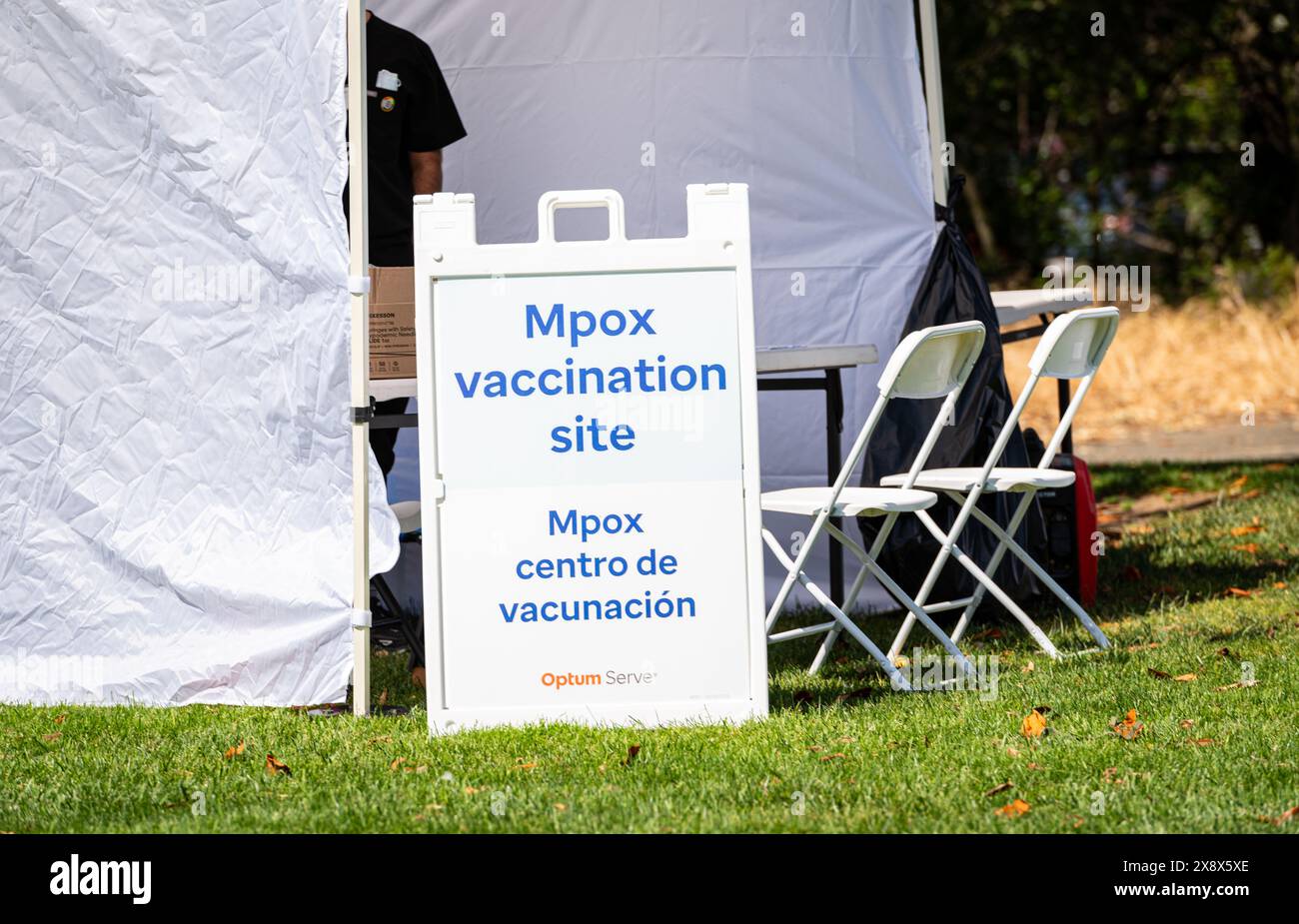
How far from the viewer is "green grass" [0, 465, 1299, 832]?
3.59 m

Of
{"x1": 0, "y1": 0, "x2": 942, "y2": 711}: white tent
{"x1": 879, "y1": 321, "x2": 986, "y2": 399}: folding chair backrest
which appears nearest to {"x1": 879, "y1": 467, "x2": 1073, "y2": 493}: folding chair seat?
{"x1": 879, "y1": 321, "x2": 986, "y2": 399}: folding chair backrest

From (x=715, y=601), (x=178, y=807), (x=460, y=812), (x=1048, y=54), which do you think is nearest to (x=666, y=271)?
(x=715, y=601)

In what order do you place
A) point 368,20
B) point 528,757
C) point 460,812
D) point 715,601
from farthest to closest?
point 368,20
point 715,601
point 528,757
point 460,812

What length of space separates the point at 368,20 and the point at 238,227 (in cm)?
146

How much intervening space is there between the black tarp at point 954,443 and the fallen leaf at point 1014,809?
246 centimetres

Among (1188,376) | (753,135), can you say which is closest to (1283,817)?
(753,135)

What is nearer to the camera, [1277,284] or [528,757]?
[528,757]

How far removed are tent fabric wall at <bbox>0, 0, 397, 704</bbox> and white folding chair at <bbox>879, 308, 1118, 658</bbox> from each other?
175 cm

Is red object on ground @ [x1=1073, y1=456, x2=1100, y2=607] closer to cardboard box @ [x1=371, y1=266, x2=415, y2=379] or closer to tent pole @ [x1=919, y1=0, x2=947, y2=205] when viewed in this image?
tent pole @ [x1=919, y1=0, x2=947, y2=205]

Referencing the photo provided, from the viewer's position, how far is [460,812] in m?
3.66

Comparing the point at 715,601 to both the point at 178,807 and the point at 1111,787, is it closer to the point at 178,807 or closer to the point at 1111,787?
the point at 1111,787
